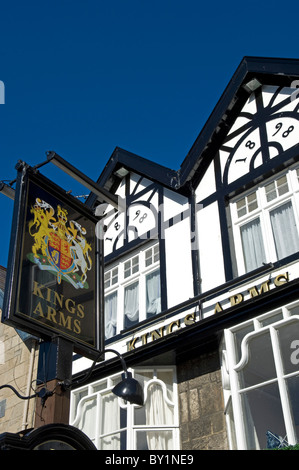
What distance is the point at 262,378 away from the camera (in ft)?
32.7

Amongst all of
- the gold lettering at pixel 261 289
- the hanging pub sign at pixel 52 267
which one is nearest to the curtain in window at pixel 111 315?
the gold lettering at pixel 261 289

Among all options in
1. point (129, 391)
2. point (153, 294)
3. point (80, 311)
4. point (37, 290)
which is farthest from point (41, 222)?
point (153, 294)

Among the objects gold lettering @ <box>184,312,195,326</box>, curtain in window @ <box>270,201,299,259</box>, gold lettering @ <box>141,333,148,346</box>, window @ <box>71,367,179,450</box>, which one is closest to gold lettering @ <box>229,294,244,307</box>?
gold lettering @ <box>184,312,195,326</box>

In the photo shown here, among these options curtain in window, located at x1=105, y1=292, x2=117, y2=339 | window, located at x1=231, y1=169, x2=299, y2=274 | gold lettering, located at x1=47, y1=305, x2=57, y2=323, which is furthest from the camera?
curtain in window, located at x1=105, y1=292, x2=117, y2=339

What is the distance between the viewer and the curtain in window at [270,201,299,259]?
10.9 metres

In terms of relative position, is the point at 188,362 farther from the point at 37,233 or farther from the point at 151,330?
the point at 37,233

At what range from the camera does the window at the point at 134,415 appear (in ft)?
34.9

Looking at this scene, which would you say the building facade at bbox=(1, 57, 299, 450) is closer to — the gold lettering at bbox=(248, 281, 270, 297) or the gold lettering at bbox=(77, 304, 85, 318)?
the gold lettering at bbox=(248, 281, 270, 297)

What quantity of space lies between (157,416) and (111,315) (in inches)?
130

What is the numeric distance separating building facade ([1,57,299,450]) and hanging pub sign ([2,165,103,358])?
2.92 m

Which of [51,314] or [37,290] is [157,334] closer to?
[51,314]

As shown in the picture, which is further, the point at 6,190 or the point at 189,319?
the point at 189,319

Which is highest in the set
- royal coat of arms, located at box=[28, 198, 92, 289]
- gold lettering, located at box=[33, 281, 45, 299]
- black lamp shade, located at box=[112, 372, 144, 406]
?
royal coat of arms, located at box=[28, 198, 92, 289]
